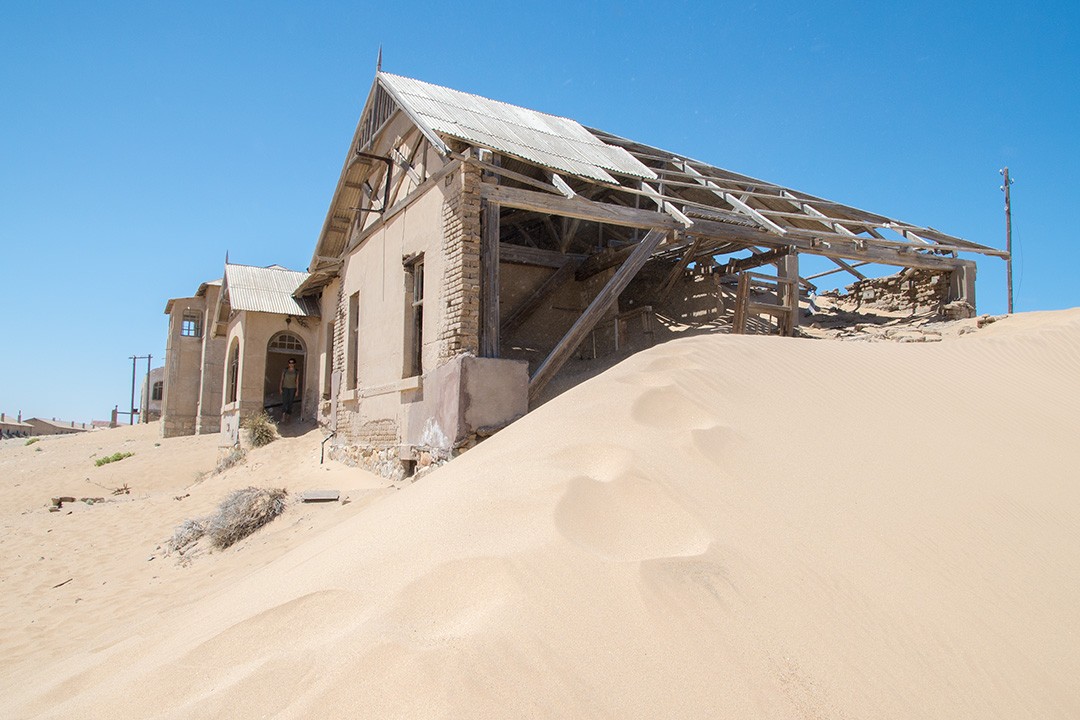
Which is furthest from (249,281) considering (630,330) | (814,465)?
(814,465)

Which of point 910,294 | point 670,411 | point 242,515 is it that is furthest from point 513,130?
point 910,294

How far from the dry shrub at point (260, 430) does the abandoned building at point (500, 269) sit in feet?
2.97

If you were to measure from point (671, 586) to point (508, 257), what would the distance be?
9944 millimetres

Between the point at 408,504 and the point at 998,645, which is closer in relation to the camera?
the point at 998,645

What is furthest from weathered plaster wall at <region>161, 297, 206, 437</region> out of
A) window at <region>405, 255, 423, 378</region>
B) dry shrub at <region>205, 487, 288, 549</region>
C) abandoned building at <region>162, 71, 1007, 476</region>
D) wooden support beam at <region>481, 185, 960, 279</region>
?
dry shrub at <region>205, 487, 288, 549</region>

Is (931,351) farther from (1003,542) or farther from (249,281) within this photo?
(249,281)

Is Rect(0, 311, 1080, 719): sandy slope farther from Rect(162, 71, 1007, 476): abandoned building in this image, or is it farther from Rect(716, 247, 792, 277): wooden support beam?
→ Rect(716, 247, 792, 277): wooden support beam

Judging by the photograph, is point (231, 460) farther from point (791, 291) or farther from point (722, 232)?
point (791, 291)

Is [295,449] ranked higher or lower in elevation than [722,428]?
lower

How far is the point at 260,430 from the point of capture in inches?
571

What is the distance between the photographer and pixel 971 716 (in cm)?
227

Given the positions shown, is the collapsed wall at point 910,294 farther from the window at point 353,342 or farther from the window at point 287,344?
the window at point 287,344

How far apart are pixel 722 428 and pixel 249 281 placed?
613 inches

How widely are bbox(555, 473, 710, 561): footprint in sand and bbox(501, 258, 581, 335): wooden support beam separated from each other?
9.04 m
